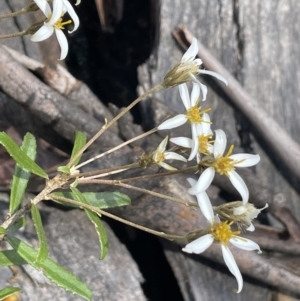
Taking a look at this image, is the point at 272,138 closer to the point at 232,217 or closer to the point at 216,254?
the point at 216,254

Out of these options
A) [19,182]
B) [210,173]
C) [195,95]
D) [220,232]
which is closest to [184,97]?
[195,95]

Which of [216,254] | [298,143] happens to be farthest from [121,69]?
[216,254]

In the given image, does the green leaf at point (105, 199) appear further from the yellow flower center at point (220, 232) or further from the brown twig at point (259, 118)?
the brown twig at point (259, 118)

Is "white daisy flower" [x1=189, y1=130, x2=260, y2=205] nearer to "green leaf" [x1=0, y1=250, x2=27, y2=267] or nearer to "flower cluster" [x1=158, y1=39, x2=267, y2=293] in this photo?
"flower cluster" [x1=158, y1=39, x2=267, y2=293]

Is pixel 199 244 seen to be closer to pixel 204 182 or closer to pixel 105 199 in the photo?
pixel 204 182

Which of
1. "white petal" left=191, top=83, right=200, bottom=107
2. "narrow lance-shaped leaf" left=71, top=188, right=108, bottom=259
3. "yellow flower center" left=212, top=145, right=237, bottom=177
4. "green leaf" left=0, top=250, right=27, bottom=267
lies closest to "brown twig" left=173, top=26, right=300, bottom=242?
"white petal" left=191, top=83, right=200, bottom=107

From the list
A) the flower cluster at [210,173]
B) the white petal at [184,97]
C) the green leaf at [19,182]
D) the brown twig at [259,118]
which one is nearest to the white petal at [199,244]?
the flower cluster at [210,173]
